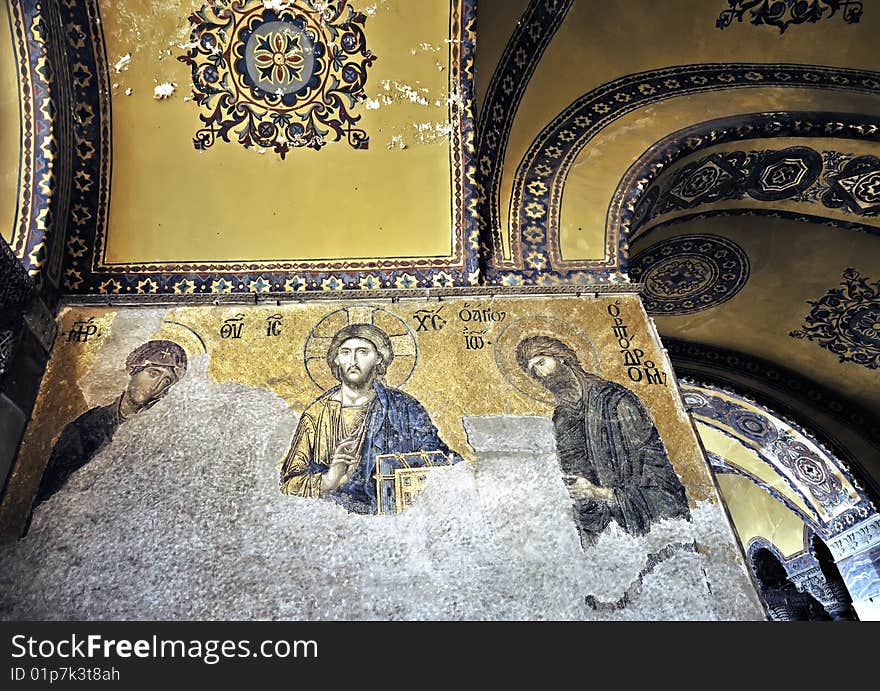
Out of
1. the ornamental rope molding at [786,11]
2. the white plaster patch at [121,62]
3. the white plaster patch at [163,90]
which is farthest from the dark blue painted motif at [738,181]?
the white plaster patch at [121,62]

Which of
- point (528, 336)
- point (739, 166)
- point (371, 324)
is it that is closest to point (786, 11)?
point (739, 166)

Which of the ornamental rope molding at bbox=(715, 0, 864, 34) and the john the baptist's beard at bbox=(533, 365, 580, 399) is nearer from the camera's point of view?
the john the baptist's beard at bbox=(533, 365, 580, 399)

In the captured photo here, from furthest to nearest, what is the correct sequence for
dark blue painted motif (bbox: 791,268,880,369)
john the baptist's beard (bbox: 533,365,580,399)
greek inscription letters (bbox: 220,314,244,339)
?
dark blue painted motif (bbox: 791,268,880,369) → greek inscription letters (bbox: 220,314,244,339) → john the baptist's beard (bbox: 533,365,580,399)

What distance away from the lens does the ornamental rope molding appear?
4906mm

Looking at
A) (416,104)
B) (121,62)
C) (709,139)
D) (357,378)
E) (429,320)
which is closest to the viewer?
(357,378)

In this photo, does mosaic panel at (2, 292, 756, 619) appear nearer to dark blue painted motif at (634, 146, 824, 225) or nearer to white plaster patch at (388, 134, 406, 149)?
white plaster patch at (388, 134, 406, 149)

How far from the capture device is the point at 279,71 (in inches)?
165

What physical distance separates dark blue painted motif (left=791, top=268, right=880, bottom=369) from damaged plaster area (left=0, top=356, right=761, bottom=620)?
4.67 meters

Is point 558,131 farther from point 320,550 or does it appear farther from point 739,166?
point 320,550

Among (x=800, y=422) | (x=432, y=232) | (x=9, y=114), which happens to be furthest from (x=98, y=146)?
(x=800, y=422)

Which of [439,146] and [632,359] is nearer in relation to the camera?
[632,359]

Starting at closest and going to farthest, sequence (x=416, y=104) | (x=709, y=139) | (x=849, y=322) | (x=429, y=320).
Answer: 1. (x=429, y=320)
2. (x=416, y=104)
3. (x=709, y=139)
4. (x=849, y=322)

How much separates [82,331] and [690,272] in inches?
220

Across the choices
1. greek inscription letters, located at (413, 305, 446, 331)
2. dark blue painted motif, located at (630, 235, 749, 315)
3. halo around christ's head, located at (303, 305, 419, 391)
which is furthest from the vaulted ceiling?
dark blue painted motif, located at (630, 235, 749, 315)
